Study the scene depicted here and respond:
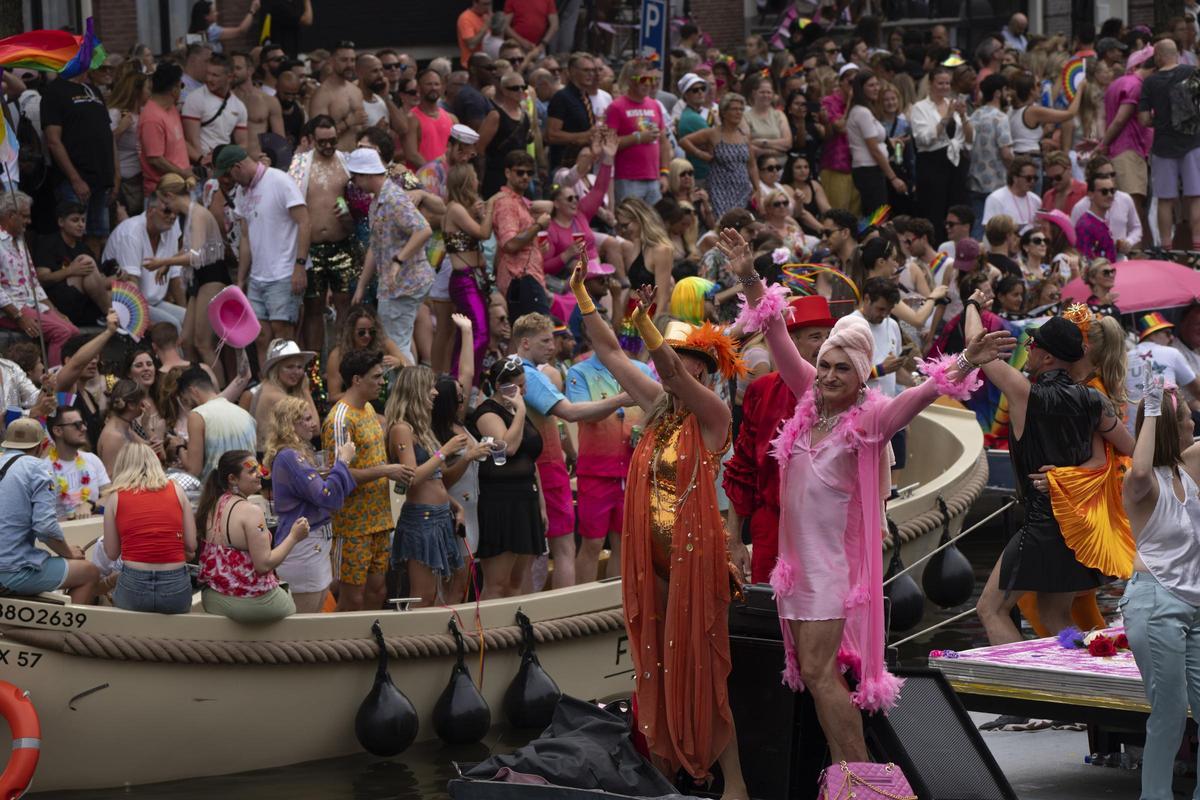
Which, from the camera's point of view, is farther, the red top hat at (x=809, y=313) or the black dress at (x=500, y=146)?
the black dress at (x=500, y=146)

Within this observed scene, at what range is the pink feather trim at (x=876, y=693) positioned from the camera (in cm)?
664

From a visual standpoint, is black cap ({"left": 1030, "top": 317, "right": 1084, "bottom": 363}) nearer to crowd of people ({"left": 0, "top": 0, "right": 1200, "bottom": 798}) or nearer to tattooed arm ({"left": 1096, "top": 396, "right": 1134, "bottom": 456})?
crowd of people ({"left": 0, "top": 0, "right": 1200, "bottom": 798})

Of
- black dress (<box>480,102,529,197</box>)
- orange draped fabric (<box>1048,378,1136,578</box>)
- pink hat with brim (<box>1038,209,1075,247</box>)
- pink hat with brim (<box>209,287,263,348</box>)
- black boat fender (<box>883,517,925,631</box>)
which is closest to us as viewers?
orange draped fabric (<box>1048,378,1136,578</box>)

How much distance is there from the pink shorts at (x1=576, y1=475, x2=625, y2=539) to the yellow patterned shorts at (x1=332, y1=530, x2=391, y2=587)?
116cm

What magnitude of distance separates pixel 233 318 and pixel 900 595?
16.6 feet

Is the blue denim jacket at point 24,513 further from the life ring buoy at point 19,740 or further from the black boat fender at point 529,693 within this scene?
the black boat fender at point 529,693

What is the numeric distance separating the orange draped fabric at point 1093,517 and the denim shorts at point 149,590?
4211mm

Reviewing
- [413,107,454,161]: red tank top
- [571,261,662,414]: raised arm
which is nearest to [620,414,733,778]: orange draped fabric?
[571,261,662,414]: raised arm

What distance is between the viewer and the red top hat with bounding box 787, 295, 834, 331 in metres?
7.75

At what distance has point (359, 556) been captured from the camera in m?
10.2

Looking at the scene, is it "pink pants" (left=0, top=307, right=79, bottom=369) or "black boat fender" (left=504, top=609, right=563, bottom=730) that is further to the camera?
"pink pants" (left=0, top=307, right=79, bottom=369)

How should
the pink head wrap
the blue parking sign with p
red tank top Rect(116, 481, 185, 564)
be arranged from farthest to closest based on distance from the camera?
the blue parking sign with p < red tank top Rect(116, 481, 185, 564) < the pink head wrap

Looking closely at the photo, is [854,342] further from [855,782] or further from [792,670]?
[855,782]

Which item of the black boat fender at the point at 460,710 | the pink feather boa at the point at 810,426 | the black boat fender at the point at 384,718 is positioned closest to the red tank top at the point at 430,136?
the black boat fender at the point at 460,710
